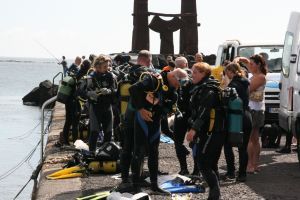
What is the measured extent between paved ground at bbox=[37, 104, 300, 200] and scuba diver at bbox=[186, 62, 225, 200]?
87 centimetres

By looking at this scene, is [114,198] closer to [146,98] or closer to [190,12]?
[146,98]

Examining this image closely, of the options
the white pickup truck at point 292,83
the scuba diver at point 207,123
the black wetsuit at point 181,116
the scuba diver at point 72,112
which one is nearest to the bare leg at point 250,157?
the white pickup truck at point 292,83

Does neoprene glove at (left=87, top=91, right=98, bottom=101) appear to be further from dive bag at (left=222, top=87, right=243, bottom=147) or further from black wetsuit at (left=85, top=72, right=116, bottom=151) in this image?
dive bag at (left=222, top=87, right=243, bottom=147)

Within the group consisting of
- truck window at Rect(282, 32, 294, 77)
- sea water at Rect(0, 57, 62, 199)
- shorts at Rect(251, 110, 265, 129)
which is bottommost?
sea water at Rect(0, 57, 62, 199)

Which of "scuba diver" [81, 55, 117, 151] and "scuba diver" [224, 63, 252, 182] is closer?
"scuba diver" [224, 63, 252, 182]

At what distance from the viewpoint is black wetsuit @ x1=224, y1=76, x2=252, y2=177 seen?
9703 millimetres

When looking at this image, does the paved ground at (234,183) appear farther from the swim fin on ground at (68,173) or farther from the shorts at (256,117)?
the shorts at (256,117)

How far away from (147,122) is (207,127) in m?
0.96

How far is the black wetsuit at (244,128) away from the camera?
31.8 ft

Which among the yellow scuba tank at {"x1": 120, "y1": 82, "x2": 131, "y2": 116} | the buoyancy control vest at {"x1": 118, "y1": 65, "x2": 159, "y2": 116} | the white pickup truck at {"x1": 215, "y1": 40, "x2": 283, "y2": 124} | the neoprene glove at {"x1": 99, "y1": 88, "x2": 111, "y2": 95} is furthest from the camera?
the white pickup truck at {"x1": 215, "y1": 40, "x2": 283, "y2": 124}

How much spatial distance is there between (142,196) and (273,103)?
29.2 ft

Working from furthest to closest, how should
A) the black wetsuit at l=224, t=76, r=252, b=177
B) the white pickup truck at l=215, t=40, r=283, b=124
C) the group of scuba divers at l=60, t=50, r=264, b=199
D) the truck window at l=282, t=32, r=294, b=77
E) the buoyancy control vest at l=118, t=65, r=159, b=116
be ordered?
the white pickup truck at l=215, t=40, r=283, b=124, the truck window at l=282, t=32, r=294, b=77, the black wetsuit at l=224, t=76, r=252, b=177, the buoyancy control vest at l=118, t=65, r=159, b=116, the group of scuba divers at l=60, t=50, r=264, b=199

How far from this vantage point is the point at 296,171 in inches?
450

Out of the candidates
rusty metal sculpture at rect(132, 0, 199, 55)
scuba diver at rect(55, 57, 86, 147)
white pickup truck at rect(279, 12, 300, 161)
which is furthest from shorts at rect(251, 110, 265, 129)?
rusty metal sculpture at rect(132, 0, 199, 55)
